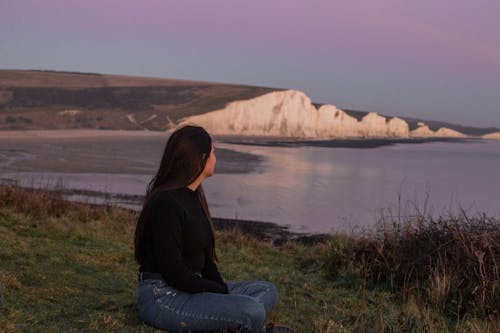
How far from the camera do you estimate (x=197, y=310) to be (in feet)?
11.5

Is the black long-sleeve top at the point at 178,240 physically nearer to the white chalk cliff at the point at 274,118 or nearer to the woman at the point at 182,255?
the woman at the point at 182,255

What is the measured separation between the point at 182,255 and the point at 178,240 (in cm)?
22

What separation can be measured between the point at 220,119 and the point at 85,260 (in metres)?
72.7

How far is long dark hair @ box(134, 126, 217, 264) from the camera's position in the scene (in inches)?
139

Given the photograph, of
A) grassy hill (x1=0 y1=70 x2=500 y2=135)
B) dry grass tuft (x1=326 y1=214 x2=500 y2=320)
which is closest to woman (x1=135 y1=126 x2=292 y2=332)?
dry grass tuft (x1=326 y1=214 x2=500 y2=320)

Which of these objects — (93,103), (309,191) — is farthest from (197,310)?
(93,103)

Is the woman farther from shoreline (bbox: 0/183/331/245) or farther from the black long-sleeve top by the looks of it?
shoreline (bbox: 0/183/331/245)

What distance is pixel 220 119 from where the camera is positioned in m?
78.9

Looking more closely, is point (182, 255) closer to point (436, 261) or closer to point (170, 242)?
point (170, 242)

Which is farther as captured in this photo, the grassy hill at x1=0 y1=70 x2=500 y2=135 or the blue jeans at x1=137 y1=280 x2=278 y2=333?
the grassy hill at x1=0 y1=70 x2=500 y2=135

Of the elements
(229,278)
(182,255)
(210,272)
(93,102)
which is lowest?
(229,278)

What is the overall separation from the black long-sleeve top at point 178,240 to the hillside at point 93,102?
6394cm

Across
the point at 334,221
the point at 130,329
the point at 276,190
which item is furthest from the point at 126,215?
the point at 276,190

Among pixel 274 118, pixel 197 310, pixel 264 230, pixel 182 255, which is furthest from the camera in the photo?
pixel 274 118
